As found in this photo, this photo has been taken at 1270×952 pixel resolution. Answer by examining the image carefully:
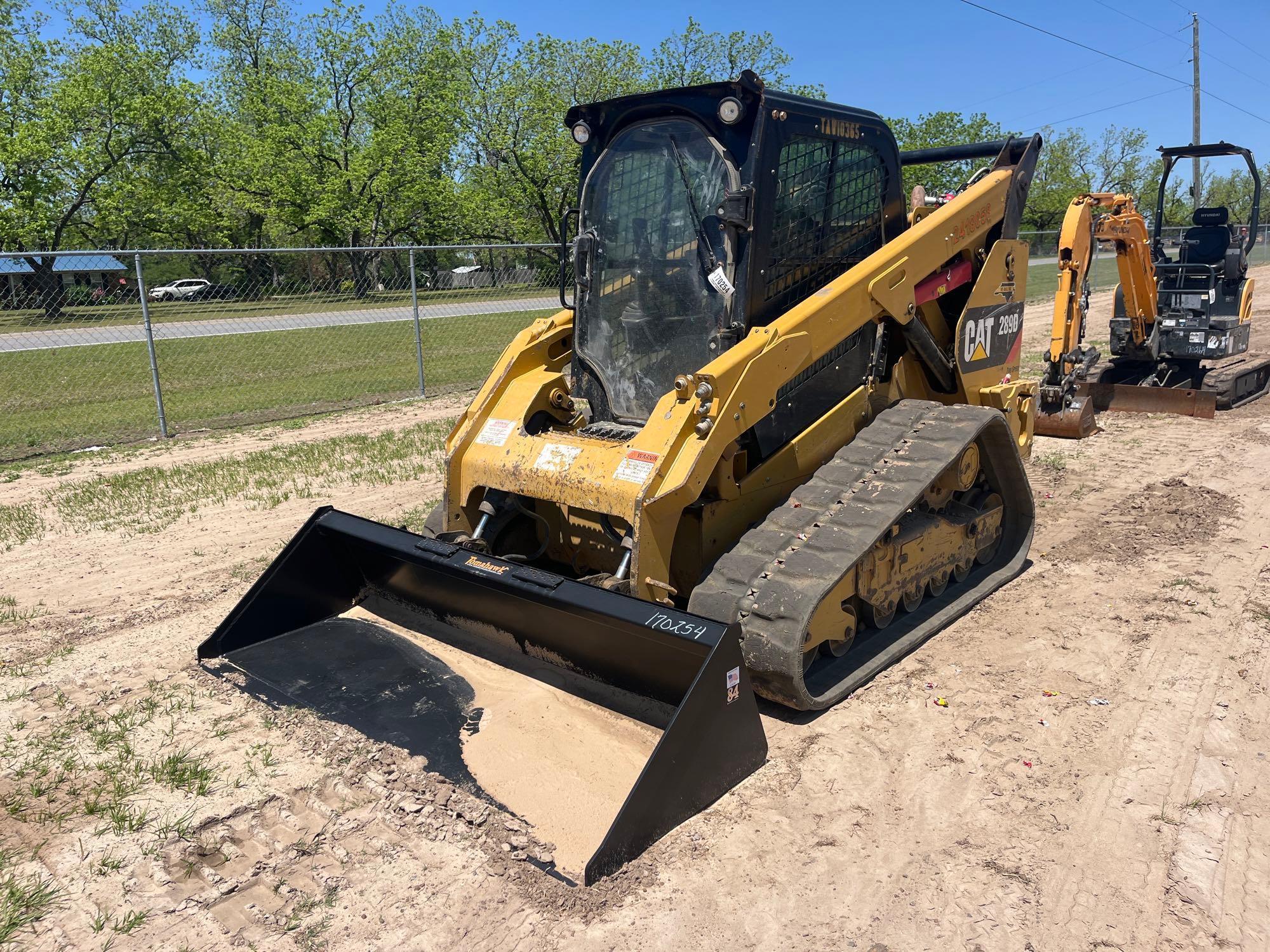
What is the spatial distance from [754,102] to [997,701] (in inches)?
116

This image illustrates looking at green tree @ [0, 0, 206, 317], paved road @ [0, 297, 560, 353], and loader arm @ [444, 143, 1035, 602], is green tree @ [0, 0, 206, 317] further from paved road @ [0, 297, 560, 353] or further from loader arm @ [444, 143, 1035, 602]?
loader arm @ [444, 143, 1035, 602]

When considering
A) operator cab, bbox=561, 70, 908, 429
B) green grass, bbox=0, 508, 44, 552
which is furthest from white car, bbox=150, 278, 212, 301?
operator cab, bbox=561, 70, 908, 429

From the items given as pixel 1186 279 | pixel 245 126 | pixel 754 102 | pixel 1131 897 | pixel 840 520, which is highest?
pixel 245 126

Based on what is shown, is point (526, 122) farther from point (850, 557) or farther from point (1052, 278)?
point (850, 557)

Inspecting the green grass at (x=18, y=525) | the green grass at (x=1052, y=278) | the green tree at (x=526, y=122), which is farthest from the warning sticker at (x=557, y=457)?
the green tree at (x=526, y=122)

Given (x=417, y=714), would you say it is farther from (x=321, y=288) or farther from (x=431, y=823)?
(x=321, y=288)

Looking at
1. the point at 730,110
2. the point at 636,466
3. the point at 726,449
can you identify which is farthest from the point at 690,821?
the point at 730,110

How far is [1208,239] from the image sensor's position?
37.9ft

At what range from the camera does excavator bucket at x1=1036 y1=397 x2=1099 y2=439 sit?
9.48 metres

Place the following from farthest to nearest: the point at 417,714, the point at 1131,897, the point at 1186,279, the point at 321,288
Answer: the point at 321,288 → the point at 1186,279 → the point at 417,714 → the point at 1131,897

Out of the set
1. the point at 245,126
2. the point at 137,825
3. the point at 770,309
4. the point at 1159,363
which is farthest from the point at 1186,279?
the point at 245,126

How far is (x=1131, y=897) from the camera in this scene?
9.80 ft

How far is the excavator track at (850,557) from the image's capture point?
12.8ft

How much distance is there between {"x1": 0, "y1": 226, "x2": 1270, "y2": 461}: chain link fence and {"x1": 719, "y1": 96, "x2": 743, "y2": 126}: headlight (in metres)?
4.21
